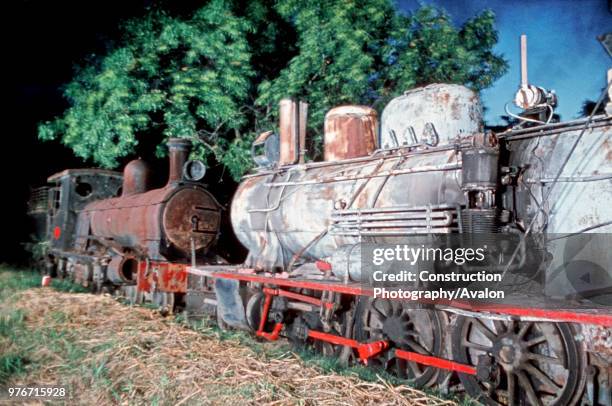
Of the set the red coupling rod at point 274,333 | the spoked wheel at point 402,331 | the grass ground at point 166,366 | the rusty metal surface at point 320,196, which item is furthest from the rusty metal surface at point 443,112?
the red coupling rod at point 274,333

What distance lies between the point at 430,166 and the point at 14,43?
38.8 feet

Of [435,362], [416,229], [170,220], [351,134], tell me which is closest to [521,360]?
[435,362]

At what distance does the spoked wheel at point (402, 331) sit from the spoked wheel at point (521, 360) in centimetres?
33

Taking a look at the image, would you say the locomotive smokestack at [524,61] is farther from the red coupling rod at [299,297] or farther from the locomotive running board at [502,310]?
the red coupling rod at [299,297]

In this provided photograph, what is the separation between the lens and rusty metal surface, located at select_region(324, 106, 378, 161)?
5.88m

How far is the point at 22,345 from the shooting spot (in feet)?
18.2

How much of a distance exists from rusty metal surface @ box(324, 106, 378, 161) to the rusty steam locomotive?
17 millimetres

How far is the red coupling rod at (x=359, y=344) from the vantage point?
14.6ft

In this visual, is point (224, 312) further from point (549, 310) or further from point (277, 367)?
point (549, 310)

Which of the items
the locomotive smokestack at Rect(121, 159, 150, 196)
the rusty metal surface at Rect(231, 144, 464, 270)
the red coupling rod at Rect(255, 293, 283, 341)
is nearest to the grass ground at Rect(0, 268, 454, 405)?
the red coupling rod at Rect(255, 293, 283, 341)

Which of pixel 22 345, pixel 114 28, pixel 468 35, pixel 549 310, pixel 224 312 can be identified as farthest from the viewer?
pixel 468 35

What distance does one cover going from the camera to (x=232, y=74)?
424 inches

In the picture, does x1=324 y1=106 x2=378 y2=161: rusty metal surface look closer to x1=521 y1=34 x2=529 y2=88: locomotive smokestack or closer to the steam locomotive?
x1=521 y1=34 x2=529 y2=88: locomotive smokestack

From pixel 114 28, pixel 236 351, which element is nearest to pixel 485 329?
pixel 236 351
